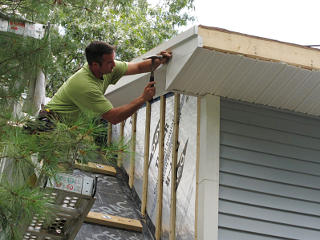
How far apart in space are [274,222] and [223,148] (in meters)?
0.90

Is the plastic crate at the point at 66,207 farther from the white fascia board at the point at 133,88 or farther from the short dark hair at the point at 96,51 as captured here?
the white fascia board at the point at 133,88

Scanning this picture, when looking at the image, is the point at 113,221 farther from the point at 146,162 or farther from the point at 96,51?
the point at 96,51

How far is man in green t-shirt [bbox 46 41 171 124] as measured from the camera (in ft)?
13.3

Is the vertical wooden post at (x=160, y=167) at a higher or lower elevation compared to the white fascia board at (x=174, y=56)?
lower

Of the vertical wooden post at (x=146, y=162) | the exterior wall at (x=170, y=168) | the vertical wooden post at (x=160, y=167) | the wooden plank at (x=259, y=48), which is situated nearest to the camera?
the wooden plank at (x=259, y=48)

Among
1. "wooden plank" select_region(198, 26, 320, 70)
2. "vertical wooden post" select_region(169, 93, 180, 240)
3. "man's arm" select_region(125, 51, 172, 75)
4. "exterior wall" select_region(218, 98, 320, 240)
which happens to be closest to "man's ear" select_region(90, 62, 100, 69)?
"man's arm" select_region(125, 51, 172, 75)

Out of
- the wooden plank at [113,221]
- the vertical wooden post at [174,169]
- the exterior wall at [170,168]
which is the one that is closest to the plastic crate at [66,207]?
the exterior wall at [170,168]

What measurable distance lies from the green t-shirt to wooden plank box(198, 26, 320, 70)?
107 cm

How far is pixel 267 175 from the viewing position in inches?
197

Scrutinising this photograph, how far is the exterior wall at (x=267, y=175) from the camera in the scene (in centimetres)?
479

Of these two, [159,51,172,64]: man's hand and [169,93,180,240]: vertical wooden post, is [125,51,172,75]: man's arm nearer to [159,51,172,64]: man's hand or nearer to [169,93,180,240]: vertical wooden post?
[159,51,172,64]: man's hand

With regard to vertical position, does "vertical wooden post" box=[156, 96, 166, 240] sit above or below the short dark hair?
below

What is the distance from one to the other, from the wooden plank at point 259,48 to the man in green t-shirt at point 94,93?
2.45 ft

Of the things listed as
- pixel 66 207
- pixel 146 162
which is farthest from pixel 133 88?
pixel 66 207
